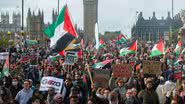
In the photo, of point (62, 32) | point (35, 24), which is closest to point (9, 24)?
point (35, 24)

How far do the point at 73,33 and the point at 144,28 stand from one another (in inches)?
6077

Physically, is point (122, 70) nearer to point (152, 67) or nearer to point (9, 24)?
point (152, 67)

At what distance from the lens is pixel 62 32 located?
620 inches

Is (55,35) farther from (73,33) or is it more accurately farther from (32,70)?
(32,70)

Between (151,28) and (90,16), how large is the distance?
2928 centimetres

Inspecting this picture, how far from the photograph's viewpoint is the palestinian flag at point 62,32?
50.4 ft

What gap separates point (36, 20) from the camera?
5694 inches

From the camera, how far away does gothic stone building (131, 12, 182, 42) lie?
164250mm

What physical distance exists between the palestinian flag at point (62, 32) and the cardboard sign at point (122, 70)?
1.95 meters

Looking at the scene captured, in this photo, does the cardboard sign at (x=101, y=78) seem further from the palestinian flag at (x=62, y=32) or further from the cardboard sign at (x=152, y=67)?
the palestinian flag at (x=62, y=32)

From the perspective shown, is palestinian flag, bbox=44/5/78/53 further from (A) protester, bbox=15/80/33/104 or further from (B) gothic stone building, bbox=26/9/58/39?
(B) gothic stone building, bbox=26/9/58/39

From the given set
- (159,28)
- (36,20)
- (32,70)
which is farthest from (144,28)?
(32,70)

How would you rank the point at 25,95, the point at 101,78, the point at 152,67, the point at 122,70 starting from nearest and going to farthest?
the point at 25,95 < the point at 101,78 < the point at 122,70 < the point at 152,67

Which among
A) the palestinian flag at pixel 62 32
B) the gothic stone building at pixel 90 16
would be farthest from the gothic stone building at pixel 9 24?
the palestinian flag at pixel 62 32
